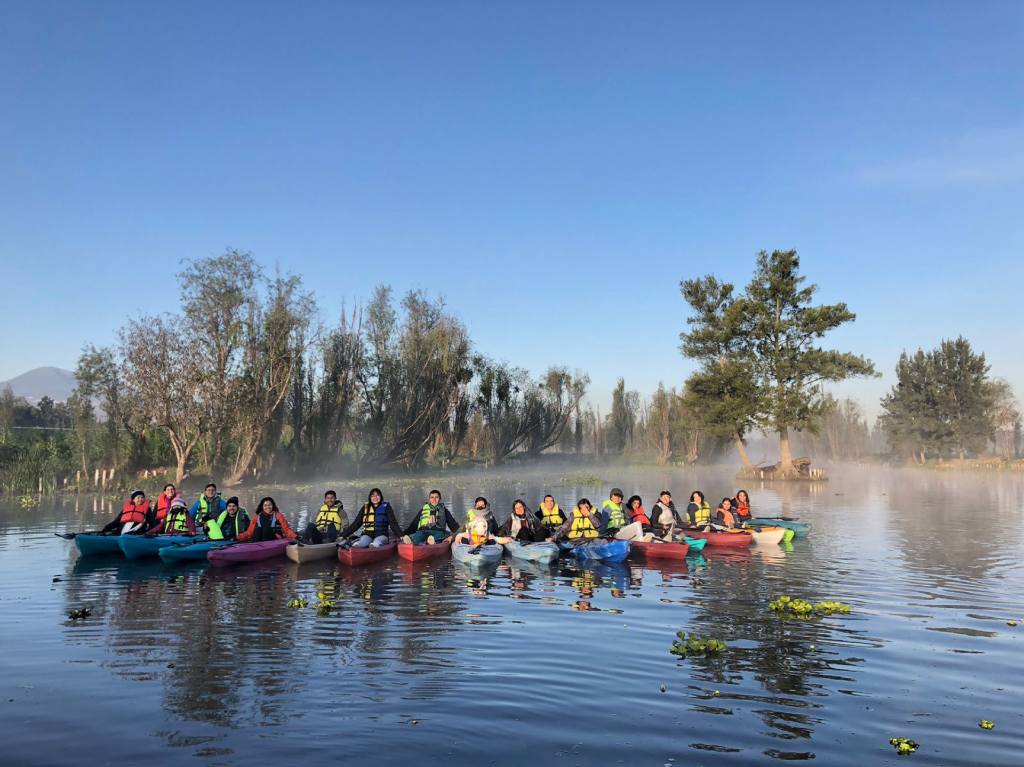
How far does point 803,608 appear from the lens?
11.3 m

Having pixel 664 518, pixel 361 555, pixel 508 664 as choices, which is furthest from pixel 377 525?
pixel 508 664

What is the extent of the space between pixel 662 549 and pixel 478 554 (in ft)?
14.5

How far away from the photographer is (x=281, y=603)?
12391 mm

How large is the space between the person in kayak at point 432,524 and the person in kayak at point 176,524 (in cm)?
526

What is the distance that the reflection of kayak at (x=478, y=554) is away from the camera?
15.8 m

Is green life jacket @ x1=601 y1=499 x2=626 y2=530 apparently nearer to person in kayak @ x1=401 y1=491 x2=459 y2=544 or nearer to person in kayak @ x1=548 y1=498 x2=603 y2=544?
person in kayak @ x1=548 y1=498 x2=603 y2=544

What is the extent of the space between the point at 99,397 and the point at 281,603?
1412 inches

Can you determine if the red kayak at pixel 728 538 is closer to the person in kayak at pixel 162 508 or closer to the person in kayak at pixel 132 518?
the person in kayak at pixel 162 508

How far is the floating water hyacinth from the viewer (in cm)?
627

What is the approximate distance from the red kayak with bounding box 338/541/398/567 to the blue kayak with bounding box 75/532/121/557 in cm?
540

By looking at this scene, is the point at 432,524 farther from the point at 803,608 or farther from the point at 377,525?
the point at 803,608

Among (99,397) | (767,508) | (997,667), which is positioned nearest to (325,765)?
(997,667)

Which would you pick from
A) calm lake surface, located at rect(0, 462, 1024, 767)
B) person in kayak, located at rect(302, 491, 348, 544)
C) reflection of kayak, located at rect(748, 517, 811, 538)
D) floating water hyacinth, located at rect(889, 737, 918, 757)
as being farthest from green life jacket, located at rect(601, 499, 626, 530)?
floating water hyacinth, located at rect(889, 737, 918, 757)

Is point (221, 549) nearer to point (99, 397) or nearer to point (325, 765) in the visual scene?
point (325, 765)
